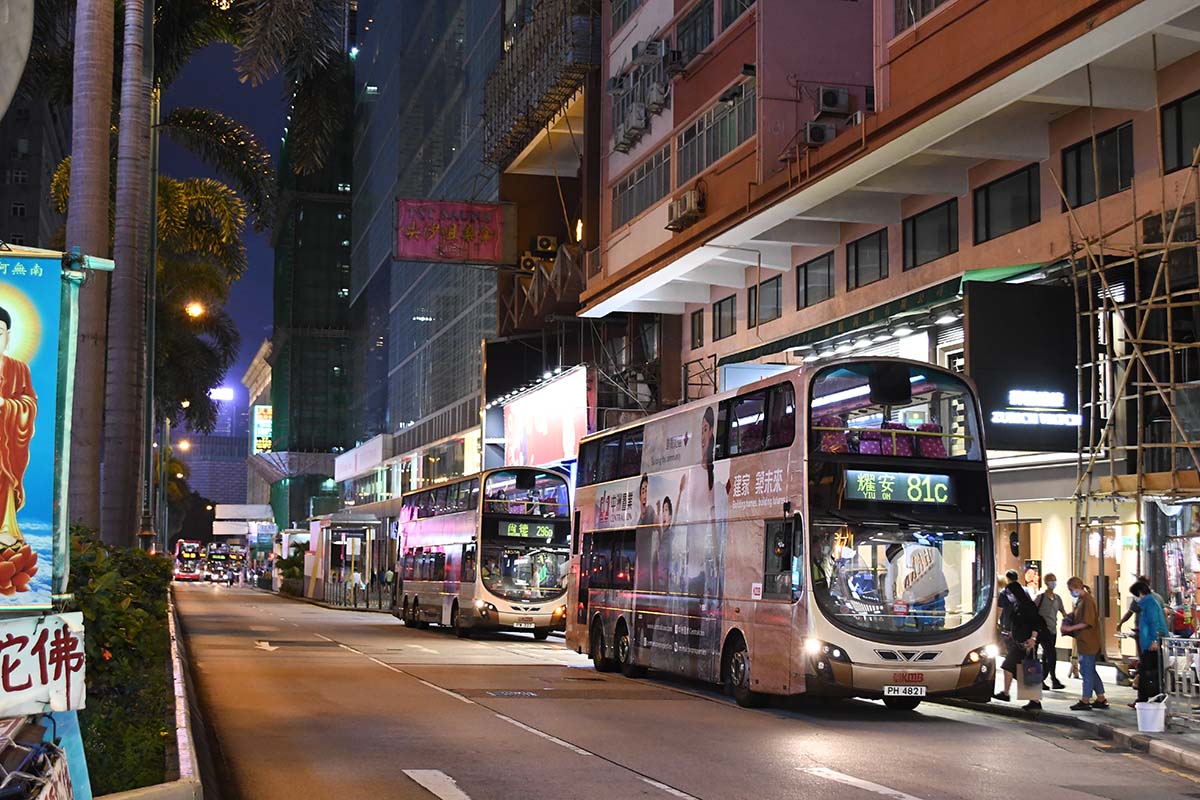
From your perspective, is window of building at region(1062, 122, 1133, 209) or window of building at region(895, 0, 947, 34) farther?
window of building at region(895, 0, 947, 34)

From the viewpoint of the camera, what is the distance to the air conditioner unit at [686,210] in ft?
113

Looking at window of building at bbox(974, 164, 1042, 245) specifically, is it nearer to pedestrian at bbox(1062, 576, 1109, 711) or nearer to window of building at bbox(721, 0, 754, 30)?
pedestrian at bbox(1062, 576, 1109, 711)

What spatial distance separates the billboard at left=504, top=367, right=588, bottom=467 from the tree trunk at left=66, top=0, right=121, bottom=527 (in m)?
26.1

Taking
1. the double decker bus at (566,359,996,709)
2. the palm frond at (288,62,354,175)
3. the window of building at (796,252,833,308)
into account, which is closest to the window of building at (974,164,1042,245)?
the window of building at (796,252,833,308)

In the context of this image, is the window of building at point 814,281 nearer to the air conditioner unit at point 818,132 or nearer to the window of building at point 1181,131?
the air conditioner unit at point 818,132

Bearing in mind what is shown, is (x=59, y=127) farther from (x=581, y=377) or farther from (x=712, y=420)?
(x=712, y=420)

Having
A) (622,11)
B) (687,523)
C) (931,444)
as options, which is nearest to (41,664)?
(931,444)

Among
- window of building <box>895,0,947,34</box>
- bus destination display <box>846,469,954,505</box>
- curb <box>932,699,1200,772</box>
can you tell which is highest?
window of building <box>895,0,947,34</box>

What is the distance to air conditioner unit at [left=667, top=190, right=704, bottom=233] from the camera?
3447 centimetres

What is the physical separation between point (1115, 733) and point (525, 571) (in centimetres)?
2109

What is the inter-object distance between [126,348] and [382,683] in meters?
6.15

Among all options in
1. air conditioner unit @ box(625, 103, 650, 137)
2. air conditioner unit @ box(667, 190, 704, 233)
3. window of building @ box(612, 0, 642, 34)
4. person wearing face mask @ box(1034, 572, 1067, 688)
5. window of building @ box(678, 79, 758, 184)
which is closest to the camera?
person wearing face mask @ box(1034, 572, 1067, 688)

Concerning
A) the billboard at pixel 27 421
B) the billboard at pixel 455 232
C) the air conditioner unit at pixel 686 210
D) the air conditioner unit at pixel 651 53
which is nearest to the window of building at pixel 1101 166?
the air conditioner unit at pixel 686 210

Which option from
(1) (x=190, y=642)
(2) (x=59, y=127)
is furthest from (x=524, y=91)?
(2) (x=59, y=127)
